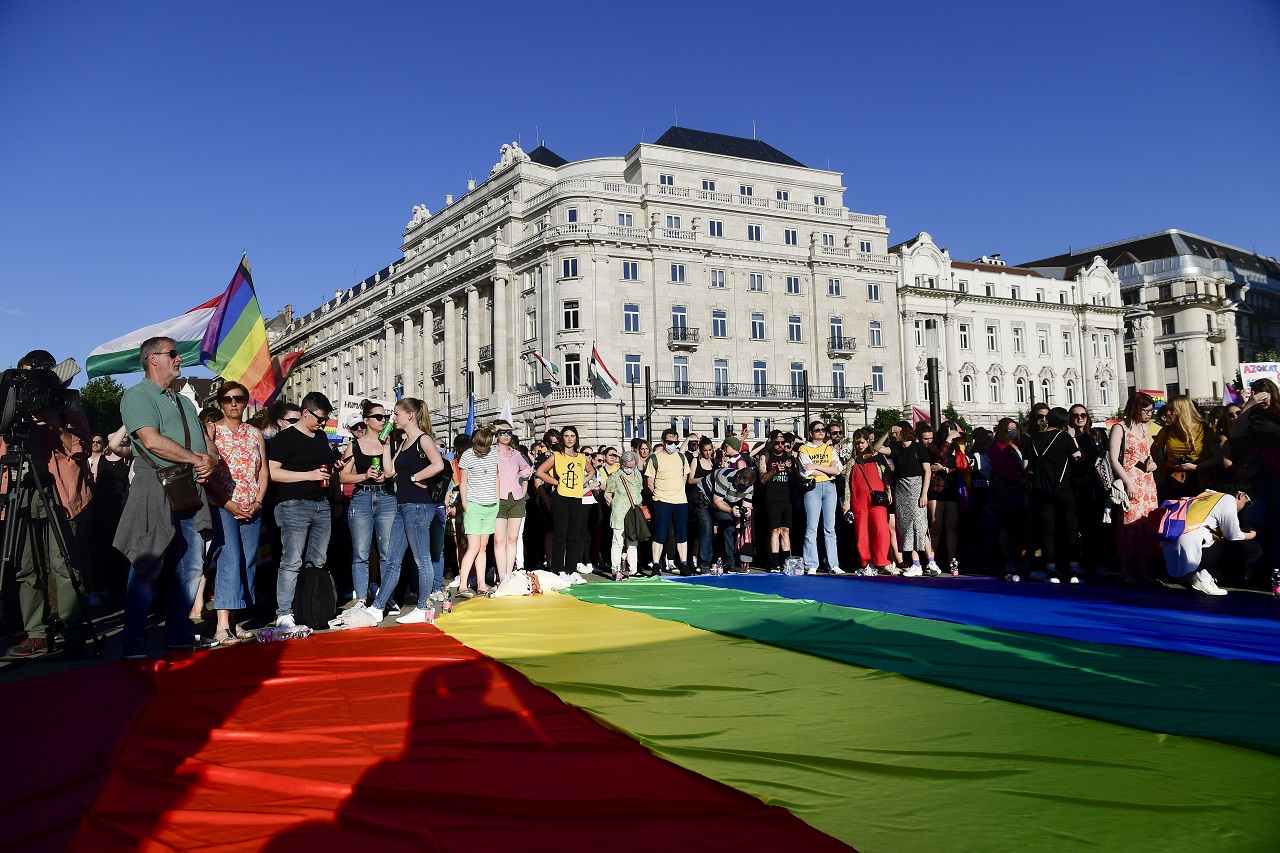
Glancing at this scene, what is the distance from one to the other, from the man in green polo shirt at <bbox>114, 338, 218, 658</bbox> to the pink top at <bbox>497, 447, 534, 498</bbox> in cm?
456

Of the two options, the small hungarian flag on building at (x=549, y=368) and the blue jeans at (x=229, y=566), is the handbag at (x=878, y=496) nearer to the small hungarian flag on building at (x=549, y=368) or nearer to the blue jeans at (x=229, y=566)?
the blue jeans at (x=229, y=566)

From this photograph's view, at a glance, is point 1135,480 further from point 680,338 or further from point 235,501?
point 680,338

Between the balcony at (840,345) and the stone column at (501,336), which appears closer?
the stone column at (501,336)

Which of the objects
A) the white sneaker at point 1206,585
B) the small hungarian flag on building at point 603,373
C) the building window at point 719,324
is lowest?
the white sneaker at point 1206,585

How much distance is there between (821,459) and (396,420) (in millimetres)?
5910

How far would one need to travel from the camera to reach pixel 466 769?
369cm

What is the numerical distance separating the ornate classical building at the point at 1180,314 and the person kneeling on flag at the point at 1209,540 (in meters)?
80.1

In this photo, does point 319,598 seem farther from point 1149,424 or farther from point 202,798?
point 1149,424

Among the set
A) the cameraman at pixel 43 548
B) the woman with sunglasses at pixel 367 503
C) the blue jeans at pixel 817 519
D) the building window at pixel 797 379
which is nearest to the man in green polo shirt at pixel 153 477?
the cameraman at pixel 43 548

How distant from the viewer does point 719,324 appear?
55.5m

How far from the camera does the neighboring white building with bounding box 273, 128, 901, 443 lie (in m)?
52.4

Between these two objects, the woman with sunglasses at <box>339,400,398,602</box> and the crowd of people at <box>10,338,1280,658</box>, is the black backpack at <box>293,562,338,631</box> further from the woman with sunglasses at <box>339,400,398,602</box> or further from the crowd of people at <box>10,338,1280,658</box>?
the woman with sunglasses at <box>339,400,398,602</box>

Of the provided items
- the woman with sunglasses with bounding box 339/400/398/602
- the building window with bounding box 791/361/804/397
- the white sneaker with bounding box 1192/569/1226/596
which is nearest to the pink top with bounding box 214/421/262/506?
the woman with sunglasses with bounding box 339/400/398/602

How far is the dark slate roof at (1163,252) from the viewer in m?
85.8
